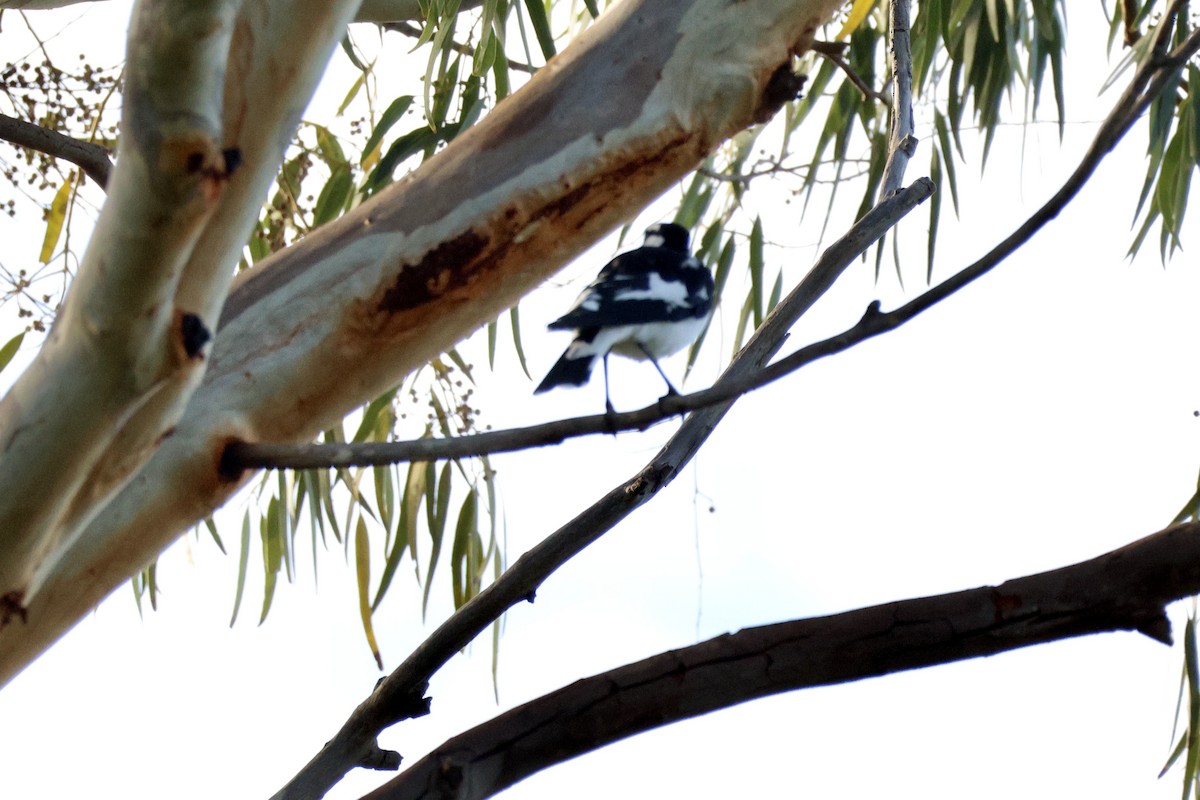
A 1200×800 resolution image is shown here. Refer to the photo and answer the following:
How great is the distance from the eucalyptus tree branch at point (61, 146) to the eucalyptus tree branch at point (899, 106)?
0.90 metres

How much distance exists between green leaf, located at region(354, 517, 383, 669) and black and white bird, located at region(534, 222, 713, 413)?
37 centimetres

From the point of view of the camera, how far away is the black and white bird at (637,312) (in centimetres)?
149

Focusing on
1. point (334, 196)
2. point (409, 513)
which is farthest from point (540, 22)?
point (409, 513)

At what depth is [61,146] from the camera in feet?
5.03

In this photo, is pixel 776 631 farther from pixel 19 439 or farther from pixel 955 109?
pixel 955 109

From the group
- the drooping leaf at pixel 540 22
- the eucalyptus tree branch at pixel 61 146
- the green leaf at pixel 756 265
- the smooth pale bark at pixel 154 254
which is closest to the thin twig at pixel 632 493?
the smooth pale bark at pixel 154 254

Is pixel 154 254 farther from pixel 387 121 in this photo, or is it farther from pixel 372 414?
pixel 372 414

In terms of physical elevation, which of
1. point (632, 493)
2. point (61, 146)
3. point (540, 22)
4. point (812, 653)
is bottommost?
point (812, 653)

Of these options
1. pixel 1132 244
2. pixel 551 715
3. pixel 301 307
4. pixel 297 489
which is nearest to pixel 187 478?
pixel 301 307

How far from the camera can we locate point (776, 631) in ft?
3.12

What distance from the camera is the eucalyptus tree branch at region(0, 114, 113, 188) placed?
1517 mm

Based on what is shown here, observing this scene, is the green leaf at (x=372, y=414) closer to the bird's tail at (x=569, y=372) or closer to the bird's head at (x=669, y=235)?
the bird's tail at (x=569, y=372)

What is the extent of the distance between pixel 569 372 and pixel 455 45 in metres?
0.64

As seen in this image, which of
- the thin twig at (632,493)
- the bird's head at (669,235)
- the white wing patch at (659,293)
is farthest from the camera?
the bird's head at (669,235)
